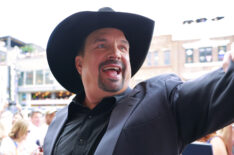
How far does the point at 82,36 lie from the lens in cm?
97

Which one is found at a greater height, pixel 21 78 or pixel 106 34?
pixel 106 34

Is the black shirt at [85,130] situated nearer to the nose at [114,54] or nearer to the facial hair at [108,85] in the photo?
the facial hair at [108,85]

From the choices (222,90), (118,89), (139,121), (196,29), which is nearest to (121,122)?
(139,121)

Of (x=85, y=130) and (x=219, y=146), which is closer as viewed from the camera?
(x=85, y=130)

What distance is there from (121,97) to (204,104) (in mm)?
307

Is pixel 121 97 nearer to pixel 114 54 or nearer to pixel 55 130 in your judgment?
pixel 114 54

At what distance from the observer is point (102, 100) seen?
81 centimetres

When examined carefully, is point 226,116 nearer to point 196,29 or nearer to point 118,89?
point 118,89

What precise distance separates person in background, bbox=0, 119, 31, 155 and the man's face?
1.73 meters

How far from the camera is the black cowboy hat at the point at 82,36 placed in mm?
872

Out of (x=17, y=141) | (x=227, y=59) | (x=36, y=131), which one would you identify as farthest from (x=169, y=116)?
(x=36, y=131)

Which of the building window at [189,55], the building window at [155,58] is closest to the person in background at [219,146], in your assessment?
the building window at [189,55]

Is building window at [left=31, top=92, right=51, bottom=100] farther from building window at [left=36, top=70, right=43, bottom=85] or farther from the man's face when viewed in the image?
the man's face

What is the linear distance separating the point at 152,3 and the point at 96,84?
3.21 metres
